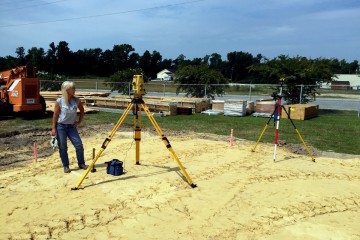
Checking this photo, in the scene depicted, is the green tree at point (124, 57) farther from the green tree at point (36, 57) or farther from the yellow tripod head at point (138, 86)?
the yellow tripod head at point (138, 86)

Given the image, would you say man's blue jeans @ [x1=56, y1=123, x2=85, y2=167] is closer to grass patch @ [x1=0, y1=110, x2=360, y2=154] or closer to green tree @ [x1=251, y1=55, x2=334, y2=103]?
grass patch @ [x1=0, y1=110, x2=360, y2=154]

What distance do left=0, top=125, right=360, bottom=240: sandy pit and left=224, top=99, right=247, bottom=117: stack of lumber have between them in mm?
9733

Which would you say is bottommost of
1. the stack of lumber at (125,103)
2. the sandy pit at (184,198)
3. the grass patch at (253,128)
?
the sandy pit at (184,198)

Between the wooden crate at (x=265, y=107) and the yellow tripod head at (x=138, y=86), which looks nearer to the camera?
the yellow tripod head at (x=138, y=86)

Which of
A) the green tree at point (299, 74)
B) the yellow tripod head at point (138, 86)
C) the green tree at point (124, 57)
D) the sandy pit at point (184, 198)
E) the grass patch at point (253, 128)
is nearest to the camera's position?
the sandy pit at point (184, 198)

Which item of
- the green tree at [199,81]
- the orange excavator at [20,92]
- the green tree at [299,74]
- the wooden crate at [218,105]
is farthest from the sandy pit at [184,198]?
the green tree at [199,81]

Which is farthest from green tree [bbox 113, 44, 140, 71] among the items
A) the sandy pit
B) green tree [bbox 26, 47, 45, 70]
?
the sandy pit

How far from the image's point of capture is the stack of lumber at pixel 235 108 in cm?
1861

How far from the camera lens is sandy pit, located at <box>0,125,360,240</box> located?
462 centimetres

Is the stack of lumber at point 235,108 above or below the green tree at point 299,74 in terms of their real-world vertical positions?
below

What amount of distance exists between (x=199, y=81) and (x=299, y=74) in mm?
7887

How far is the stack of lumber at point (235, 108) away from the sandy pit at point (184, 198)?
9.73 meters

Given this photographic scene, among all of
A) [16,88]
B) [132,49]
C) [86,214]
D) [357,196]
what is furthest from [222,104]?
[132,49]

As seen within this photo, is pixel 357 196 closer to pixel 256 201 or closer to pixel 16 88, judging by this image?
pixel 256 201
